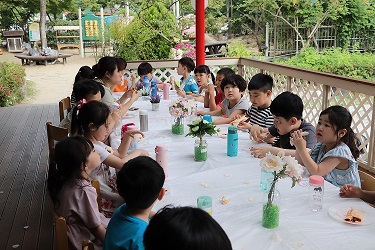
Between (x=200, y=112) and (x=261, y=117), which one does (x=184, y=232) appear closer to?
(x=261, y=117)

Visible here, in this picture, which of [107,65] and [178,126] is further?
[107,65]

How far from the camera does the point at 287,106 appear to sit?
2398 mm

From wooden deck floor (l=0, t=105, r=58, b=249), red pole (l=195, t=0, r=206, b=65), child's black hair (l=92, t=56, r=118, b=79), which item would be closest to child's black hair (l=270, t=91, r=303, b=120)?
wooden deck floor (l=0, t=105, r=58, b=249)

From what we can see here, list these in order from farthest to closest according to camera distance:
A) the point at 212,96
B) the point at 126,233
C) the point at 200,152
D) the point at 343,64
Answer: the point at 343,64, the point at 212,96, the point at 200,152, the point at 126,233

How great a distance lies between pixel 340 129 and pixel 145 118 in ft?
4.88

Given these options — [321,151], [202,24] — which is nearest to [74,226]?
[321,151]

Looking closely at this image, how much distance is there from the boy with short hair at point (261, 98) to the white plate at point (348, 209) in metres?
1.32

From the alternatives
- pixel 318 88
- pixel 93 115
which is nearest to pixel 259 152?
pixel 93 115

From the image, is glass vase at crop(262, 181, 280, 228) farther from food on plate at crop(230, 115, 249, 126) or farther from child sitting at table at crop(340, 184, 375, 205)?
food on plate at crop(230, 115, 249, 126)

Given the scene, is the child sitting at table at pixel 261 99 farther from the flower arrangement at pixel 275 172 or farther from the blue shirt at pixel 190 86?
the blue shirt at pixel 190 86

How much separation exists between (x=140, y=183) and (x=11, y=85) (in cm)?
831

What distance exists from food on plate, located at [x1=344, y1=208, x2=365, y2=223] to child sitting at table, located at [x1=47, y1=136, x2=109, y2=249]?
3.39 feet

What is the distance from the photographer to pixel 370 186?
2.06 meters

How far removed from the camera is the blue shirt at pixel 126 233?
1.34m
